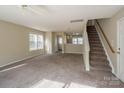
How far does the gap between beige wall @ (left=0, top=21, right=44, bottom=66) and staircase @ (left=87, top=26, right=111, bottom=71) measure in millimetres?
4162

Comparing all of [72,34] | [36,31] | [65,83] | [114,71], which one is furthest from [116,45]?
[72,34]

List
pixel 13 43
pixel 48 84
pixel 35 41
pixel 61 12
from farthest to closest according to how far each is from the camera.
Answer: pixel 35 41
pixel 13 43
pixel 61 12
pixel 48 84

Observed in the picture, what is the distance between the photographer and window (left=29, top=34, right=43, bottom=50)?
762 cm

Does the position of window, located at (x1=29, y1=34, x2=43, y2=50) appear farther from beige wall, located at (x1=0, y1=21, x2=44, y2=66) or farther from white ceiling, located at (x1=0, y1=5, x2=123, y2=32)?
white ceiling, located at (x1=0, y1=5, x2=123, y2=32)

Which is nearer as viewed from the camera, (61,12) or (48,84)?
(48,84)

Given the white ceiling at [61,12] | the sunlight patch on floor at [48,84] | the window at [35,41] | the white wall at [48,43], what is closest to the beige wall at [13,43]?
the window at [35,41]

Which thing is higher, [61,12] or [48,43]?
[61,12]

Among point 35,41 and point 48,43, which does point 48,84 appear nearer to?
point 35,41

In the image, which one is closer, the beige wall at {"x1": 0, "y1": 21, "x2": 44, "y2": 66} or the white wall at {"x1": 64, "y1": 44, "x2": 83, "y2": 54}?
the beige wall at {"x1": 0, "y1": 21, "x2": 44, "y2": 66}

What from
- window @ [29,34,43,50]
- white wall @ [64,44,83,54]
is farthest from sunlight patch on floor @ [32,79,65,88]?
white wall @ [64,44,83,54]

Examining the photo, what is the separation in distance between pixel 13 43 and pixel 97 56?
14.7ft

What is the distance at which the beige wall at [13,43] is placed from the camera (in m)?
4.77

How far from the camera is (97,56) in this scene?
4773 mm

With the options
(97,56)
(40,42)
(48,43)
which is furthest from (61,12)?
(48,43)
